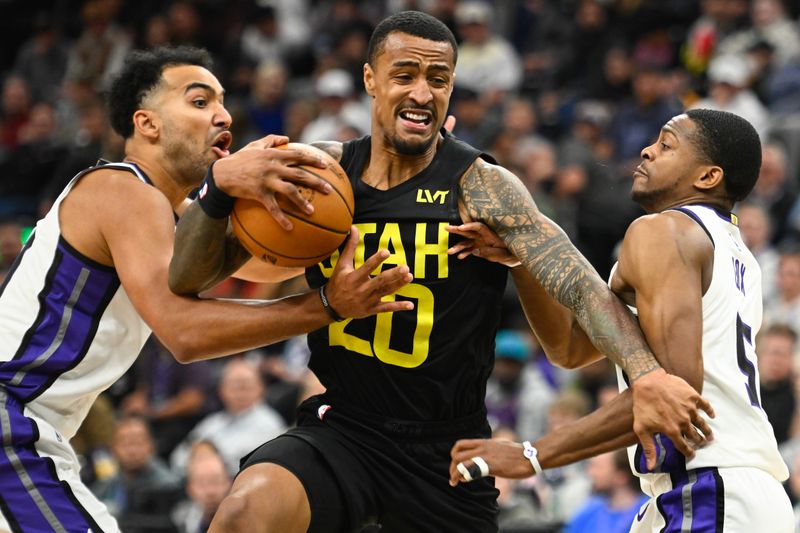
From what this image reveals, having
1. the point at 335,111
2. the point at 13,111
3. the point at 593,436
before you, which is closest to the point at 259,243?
the point at 593,436

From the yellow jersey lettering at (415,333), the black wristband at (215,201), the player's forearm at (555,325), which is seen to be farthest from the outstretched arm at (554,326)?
the black wristband at (215,201)

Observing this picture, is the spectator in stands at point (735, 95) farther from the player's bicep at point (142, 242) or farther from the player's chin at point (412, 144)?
the player's bicep at point (142, 242)

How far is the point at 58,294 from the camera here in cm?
494

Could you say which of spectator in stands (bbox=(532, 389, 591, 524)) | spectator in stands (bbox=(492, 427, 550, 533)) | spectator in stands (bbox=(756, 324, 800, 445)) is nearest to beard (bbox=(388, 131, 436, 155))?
spectator in stands (bbox=(492, 427, 550, 533))

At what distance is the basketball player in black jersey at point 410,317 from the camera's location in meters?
4.86

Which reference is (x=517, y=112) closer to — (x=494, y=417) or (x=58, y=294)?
(x=494, y=417)

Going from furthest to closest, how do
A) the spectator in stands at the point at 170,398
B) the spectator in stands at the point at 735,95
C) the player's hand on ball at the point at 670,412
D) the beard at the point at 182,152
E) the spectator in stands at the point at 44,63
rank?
the spectator in stands at the point at 44,63, the spectator in stands at the point at 735,95, the spectator in stands at the point at 170,398, the beard at the point at 182,152, the player's hand on ball at the point at 670,412

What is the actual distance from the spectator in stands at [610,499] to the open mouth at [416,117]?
335 cm

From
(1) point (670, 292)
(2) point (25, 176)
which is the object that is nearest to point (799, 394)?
(1) point (670, 292)

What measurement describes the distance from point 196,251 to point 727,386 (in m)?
2.05

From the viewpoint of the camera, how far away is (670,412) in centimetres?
438

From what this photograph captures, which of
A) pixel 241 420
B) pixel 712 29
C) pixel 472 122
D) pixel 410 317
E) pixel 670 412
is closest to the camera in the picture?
pixel 670 412

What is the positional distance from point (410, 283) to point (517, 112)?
7429mm

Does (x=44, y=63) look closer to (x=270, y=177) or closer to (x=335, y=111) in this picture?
(x=335, y=111)
